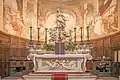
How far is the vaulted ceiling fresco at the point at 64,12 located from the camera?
571 inches

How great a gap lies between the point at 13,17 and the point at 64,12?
4.29 meters

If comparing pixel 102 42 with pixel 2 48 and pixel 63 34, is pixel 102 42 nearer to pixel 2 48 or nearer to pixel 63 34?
pixel 63 34

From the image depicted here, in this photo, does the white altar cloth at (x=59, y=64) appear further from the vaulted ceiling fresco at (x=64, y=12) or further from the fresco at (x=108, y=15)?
the fresco at (x=108, y=15)

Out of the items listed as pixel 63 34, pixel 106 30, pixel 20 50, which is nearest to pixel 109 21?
pixel 106 30

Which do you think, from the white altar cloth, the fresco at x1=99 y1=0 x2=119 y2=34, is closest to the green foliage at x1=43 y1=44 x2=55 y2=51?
the white altar cloth

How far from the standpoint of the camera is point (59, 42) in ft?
35.4

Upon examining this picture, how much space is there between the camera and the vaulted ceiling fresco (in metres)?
14.5

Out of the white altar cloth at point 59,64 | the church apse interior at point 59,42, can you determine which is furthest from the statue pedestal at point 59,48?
the white altar cloth at point 59,64

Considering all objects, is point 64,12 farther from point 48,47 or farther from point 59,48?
point 59,48

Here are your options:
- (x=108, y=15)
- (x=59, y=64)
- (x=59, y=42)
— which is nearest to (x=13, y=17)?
(x=59, y=42)

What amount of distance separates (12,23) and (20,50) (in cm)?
158

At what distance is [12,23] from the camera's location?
48.5ft

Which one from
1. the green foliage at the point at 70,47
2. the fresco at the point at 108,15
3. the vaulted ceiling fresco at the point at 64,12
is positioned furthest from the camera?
the vaulted ceiling fresco at the point at 64,12

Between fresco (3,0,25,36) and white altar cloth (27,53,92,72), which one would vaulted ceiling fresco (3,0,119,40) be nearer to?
fresco (3,0,25,36)
